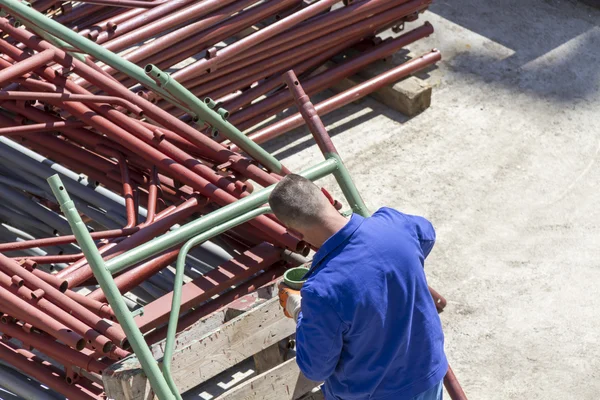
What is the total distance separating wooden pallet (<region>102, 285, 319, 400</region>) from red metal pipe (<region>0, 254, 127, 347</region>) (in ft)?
0.51

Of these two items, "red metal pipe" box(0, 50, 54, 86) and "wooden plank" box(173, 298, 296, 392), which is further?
"red metal pipe" box(0, 50, 54, 86)

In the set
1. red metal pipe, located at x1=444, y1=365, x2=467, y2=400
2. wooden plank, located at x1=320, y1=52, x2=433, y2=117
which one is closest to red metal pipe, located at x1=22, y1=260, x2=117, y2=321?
red metal pipe, located at x1=444, y1=365, x2=467, y2=400

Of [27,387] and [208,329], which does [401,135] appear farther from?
[27,387]

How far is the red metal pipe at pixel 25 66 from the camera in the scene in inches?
205

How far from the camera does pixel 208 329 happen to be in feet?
15.6

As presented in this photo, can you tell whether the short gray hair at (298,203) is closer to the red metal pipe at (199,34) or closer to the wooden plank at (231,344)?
the wooden plank at (231,344)

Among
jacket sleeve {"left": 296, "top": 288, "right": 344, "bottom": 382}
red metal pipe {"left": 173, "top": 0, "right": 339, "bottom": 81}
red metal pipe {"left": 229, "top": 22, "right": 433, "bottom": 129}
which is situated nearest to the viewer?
jacket sleeve {"left": 296, "top": 288, "right": 344, "bottom": 382}

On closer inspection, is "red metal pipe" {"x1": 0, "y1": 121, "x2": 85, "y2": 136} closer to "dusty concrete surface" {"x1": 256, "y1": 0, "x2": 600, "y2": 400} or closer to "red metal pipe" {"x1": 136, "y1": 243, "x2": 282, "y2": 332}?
"red metal pipe" {"x1": 136, "y1": 243, "x2": 282, "y2": 332}

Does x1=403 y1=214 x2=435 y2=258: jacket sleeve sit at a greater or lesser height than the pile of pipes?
lesser

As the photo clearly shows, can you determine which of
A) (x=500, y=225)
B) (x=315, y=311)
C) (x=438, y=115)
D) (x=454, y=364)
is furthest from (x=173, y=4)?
(x=315, y=311)

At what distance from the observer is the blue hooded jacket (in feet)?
11.3

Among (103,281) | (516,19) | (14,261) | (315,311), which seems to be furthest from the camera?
(516,19)

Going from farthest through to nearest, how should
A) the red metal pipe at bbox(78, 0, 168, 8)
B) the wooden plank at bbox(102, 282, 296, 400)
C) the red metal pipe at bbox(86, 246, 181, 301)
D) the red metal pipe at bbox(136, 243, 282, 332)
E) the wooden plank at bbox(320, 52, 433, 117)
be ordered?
1. the wooden plank at bbox(320, 52, 433, 117)
2. the red metal pipe at bbox(78, 0, 168, 8)
3. the red metal pipe at bbox(86, 246, 181, 301)
4. the red metal pipe at bbox(136, 243, 282, 332)
5. the wooden plank at bbox(102, 282, 296, 400)

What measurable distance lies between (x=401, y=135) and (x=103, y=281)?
3.86m
